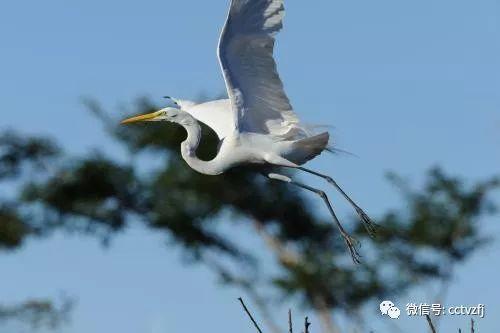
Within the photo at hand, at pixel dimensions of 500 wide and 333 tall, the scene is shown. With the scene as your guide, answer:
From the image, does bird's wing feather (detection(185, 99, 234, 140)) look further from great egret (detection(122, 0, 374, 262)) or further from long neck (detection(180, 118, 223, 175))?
long neck (detection(180, 118, 223, 175))

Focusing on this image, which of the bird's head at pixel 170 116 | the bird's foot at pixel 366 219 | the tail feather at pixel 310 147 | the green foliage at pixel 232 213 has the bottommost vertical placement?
the bird's foot at pixel 366 219

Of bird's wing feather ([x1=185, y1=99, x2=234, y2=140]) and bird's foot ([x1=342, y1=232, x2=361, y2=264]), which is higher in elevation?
bird's wing feather ([x1=185, y1=99, x2=234, y2=140])

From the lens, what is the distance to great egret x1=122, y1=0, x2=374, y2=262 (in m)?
4.22

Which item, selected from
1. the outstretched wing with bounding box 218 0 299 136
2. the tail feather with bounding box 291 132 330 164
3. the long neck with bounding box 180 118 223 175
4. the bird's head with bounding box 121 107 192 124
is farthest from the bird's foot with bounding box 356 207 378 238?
the bird's head with bounding box 121 107 192 124

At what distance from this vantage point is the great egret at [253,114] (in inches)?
166

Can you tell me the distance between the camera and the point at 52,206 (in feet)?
32.3

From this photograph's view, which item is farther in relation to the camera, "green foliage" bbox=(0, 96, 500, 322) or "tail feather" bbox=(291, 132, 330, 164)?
"green foliage" bbox=(0, 96, 500, 322)

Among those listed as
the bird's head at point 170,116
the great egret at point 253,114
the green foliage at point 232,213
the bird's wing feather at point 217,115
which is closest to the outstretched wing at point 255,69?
the great egret at point 253,114

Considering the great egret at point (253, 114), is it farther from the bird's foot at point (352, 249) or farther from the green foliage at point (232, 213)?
the green foliage at point (232, 213)

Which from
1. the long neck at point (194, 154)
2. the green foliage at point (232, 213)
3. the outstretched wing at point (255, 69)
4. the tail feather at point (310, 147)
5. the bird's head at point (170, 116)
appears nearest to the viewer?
the outstretched wing at point (255, 69)

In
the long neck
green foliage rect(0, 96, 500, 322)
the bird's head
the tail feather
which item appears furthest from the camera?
green foliage rect(0, 96, 500, 322)

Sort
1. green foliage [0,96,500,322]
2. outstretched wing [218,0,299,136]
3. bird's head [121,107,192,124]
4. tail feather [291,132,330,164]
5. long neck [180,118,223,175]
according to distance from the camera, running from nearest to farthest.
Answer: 1. outstretched wing [218,0,299,136]
2. tail feather [291,132,330,164]
3. long neck [180,118,223,175]
4. bird's head [121,107,192,124]
5. green foliage [0,96,500,322]

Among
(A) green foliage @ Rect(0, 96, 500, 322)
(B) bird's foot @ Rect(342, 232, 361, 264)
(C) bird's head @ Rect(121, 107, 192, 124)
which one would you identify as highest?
(A) green foliage @ Rect(0, 96, 500, 322)

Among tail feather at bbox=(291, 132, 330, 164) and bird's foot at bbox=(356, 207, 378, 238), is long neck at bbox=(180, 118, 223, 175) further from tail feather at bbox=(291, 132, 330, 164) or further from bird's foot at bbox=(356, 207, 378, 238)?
bird's foot at bbox=(356, 207, 378, 238)
